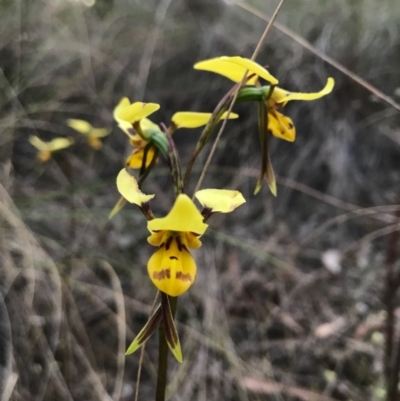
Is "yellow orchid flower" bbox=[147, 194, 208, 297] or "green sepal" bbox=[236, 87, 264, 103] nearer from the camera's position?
"yellow orchid flower" bbox=[147, 194, 208, 297]

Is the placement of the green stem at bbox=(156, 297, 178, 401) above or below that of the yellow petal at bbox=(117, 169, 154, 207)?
below

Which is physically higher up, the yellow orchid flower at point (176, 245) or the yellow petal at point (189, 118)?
the yellow petal at point (189, 118)

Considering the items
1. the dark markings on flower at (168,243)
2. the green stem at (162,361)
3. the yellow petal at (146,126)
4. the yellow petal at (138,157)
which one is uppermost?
the yellow petal at (146,126)

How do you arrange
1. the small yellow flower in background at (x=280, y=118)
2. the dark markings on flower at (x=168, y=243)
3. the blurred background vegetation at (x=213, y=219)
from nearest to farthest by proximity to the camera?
the dark markings on flower at (x=168, y=243) → the small yellow flower in background at (x=280, y=118) → the blurred background vegetation at (x=213, y=219)

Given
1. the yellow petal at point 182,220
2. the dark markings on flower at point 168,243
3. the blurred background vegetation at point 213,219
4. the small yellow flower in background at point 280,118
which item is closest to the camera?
the yellow petal at point 182,220

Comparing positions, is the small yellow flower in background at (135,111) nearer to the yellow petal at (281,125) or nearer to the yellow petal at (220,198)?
the yellow petal at (220,198)

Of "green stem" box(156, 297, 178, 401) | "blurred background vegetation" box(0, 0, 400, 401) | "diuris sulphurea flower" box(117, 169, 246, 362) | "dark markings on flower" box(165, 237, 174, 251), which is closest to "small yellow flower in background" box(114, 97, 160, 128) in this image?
"diuris sulphurea flower" box(117, 169, 246, 362)

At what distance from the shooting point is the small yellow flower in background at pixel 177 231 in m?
0.68

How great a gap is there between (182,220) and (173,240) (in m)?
0.08

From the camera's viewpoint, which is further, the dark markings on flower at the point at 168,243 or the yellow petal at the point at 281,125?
the yellow petal at the point at 281,125

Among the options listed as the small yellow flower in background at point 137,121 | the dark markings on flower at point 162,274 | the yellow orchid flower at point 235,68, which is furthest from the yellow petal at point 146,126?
the dark markings on flower at point 162,274

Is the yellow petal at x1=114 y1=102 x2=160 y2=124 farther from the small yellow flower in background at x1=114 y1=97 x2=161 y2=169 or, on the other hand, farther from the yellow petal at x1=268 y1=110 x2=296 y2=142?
the yellow petal at x1=268 y1=110 x2=296 y2=142

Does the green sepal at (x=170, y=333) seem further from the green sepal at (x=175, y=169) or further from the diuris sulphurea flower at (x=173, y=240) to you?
the green sepal at (x=175, y=169)

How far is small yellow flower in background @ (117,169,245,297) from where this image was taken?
68 centimetres
